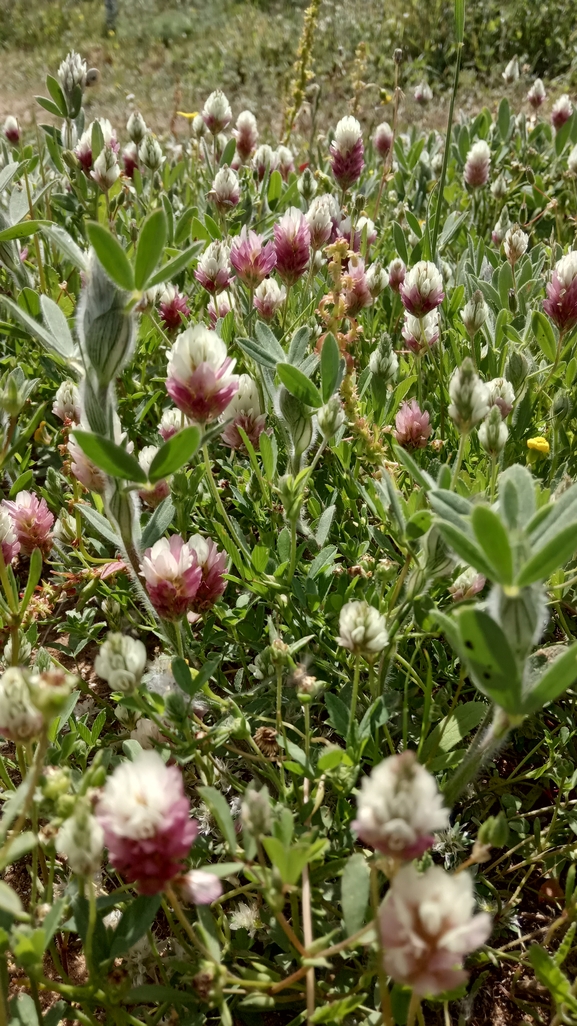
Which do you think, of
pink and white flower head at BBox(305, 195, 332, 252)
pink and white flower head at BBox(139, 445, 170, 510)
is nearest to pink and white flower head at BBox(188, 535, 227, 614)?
pink and white flower head at BBox(139, 445, 170, 510)

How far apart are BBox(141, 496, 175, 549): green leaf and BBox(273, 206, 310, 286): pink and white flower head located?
728mm

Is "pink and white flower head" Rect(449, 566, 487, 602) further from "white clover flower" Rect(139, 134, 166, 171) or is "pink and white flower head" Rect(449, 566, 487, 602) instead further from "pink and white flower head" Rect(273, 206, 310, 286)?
"white clover flower" Rect(139, 134, 166, 171)

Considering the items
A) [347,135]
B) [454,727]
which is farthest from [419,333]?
[454,727]

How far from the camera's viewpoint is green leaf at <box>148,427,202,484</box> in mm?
1030

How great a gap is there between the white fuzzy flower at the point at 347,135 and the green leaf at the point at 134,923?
212 centimetres

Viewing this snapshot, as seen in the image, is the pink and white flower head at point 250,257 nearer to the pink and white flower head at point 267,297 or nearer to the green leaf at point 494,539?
the pink and white flower head at point 267,297

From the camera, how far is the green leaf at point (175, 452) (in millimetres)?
1030

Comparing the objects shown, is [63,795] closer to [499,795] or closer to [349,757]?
[349,757]

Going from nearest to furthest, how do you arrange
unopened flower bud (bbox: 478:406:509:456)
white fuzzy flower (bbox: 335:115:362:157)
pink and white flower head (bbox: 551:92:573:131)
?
unopened flower bud (bbox: 478:406:509:456)
white fuzzy flower (bbox: 335:115:362:157)
pink and white flower head (bbox: 551:92:573:131)

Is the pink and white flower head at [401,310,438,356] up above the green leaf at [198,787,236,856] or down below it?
above

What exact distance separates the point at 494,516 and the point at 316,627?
804mm

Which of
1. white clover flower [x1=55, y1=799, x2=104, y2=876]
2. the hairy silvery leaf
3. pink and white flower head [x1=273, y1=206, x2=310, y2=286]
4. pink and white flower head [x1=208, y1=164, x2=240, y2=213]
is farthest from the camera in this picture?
pink and white flower head [x1=208, y1=164, x2=240, y2=213]

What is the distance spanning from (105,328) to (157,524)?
40 centimetres

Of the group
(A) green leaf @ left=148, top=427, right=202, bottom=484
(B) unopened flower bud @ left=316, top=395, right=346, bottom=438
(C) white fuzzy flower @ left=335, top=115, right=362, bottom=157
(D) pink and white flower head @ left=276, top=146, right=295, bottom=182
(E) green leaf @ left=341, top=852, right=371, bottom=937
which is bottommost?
(E) green leaf @ left=341, top=852, right=371, bottom=937
